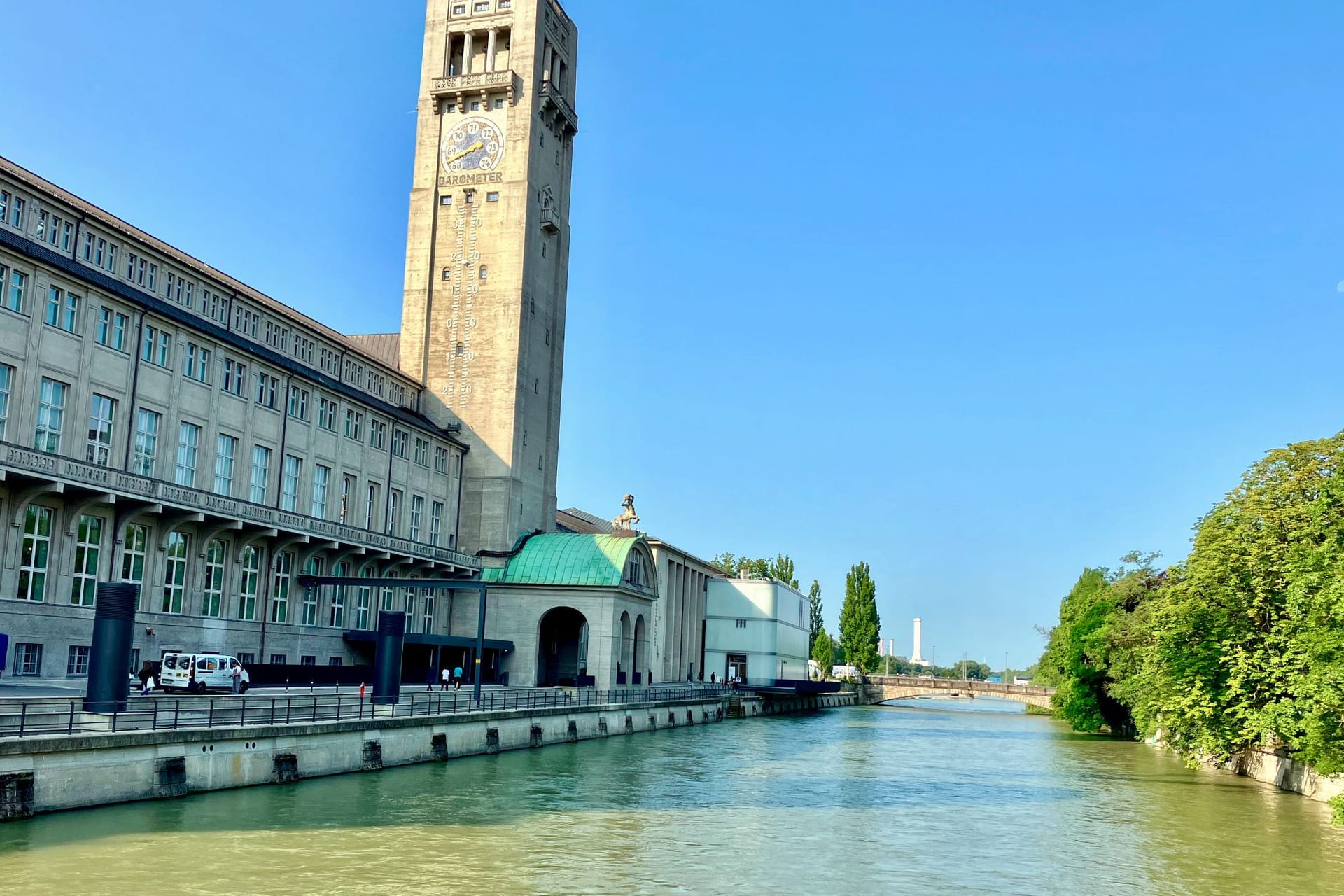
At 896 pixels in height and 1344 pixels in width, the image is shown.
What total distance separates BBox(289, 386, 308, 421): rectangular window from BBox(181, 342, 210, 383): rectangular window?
726 cm

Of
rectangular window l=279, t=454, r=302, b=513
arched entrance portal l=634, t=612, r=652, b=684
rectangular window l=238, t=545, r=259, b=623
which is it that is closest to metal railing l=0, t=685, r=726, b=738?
rectangular window l=238, t=545, r=259, b=623

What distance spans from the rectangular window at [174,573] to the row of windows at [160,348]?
775 centimetres

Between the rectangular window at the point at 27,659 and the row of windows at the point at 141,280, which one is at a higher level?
the row of windows at the point at 141,280

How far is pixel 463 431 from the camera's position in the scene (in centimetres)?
8500

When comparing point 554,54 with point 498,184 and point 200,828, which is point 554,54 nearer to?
point 498,184

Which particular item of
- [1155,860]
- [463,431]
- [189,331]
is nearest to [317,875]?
[1155,860]

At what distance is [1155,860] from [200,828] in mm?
23435

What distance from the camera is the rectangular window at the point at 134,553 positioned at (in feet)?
167

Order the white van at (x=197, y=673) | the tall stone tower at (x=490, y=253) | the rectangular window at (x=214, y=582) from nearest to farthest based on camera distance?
1. the white van at (x=197, y=673)
2. the rectangular window at (x=214, y=582)
3. the tall stone tower at (x=490, y=253)

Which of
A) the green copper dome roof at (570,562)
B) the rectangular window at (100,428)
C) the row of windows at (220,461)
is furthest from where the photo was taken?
the green copper dome roof at (570,562)

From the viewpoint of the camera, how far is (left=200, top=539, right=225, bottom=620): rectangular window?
56.6 m

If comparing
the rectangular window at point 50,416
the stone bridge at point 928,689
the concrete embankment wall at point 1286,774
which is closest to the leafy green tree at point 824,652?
the stone bridge at point 928,689

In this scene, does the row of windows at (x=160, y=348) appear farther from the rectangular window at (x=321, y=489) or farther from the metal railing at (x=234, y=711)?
the metal railing at (x=234, y=711)

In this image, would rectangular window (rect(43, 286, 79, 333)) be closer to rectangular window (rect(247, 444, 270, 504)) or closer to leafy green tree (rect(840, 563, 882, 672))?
rectangular window (rect(247, 444, 270, 504))
